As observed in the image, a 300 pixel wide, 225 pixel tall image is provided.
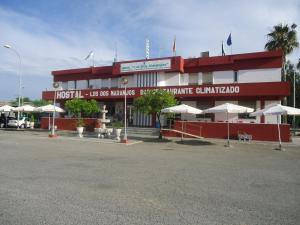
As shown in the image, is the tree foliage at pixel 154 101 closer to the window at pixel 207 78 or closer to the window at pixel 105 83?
the window at pixel 207 78

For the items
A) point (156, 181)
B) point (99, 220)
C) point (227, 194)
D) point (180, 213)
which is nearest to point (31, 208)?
point (99, 220)

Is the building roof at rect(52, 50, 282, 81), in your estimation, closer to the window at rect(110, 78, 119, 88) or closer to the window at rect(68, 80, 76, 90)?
the window at rect(110, 78, 119, 88)

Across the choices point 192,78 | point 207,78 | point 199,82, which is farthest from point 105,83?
point 207,78

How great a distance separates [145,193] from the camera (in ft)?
23.6

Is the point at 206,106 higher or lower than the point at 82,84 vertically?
lower

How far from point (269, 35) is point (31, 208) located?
35.7 metres

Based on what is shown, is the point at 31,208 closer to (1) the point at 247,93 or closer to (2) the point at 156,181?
(2) the point at 156,181

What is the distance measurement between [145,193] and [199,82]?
24.5 m

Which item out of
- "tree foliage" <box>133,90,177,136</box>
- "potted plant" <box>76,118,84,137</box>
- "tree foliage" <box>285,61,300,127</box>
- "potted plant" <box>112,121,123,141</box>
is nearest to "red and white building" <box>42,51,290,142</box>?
"potted plant" <box>112,121,123,141</box>

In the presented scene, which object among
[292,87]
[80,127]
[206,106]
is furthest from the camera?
[292,87]

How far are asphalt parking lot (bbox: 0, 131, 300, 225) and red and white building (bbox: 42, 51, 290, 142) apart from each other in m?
15.5

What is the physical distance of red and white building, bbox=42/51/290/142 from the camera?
Answer: 26.8 metres

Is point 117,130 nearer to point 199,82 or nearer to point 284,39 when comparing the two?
point 199,82

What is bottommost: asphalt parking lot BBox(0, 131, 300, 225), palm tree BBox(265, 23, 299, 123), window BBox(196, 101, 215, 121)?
asphalt parking lot BBox(0, 131, 300, 225)
